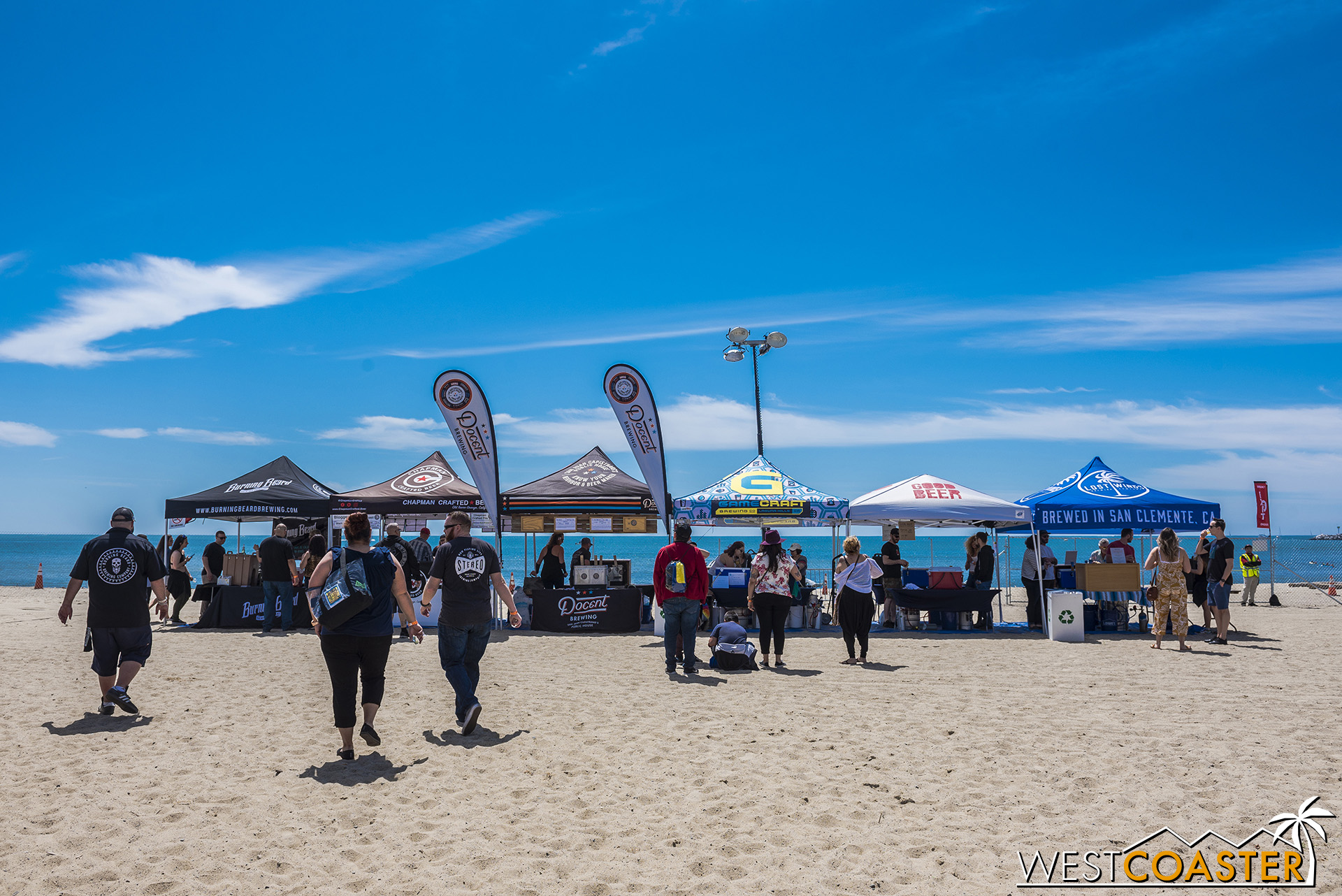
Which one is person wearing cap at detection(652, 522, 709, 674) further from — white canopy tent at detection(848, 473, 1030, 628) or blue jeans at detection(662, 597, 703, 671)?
white canopy tent at detection(848, 473, 1030, 628)

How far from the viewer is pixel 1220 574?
11.9 meters

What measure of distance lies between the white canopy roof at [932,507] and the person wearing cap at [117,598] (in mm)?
10039

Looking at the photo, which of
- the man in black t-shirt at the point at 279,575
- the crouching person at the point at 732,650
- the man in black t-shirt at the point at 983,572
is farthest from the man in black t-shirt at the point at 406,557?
the man in black t-shirt at the point at 983,572

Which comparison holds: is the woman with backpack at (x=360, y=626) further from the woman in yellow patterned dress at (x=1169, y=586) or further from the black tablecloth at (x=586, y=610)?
the woman in yellow patterned dress at (x=1169, y=586)

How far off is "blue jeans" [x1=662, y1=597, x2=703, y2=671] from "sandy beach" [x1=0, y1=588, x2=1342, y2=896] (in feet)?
1.21

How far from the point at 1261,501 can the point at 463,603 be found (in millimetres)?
19871

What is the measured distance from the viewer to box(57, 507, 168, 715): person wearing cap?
658cm

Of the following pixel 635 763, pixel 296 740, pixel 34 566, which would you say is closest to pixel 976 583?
pixel 635 763

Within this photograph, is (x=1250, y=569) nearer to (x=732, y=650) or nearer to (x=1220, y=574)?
(x=1220, y=574)

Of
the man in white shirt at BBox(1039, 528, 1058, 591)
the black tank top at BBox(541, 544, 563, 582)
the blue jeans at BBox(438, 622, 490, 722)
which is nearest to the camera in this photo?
the blue jeans at BBox(438, 622, 490, 722)

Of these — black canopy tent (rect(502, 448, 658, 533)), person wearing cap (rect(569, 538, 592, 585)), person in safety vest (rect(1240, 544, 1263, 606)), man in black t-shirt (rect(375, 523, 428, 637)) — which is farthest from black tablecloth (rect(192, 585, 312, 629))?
person in safety vest (rect(1240, 544, 1263, 606))

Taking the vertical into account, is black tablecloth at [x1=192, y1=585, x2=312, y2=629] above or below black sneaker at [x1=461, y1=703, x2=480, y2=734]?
above

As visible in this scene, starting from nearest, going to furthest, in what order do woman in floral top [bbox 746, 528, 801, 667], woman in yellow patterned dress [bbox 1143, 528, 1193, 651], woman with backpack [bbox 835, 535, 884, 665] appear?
woman in floral top [bbox 746, 528, 801, 667]
woman with backpack [bbox 835, 535, 884, 665]
woman in yellow patterned dress [bbox 1143, 528, 1193, 651]

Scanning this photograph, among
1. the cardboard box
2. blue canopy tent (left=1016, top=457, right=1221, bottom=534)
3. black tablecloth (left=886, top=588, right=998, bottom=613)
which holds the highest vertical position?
blue canopy tent (left=1016, top=457, right=1221, bottom=534)
